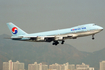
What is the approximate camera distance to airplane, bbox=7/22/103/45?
70.6 metres

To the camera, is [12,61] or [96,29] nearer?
[96,29]

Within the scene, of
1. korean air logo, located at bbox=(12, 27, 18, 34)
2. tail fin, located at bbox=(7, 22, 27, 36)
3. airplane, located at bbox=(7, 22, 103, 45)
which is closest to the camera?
airplane, located at bbox=(7, 22, 103, 45)

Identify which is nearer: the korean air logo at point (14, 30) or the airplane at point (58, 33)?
the airplane at point (58, 33)

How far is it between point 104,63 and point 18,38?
56.7 m

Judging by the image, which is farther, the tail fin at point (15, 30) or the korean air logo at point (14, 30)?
the korean air logo at point (14, 30)

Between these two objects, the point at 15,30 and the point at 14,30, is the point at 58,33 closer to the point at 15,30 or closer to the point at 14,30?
the point at 15,30

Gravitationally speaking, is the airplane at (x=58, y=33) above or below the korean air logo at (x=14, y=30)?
below

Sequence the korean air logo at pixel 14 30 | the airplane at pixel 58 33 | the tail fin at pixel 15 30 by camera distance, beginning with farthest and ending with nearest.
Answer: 1. the korean air logo at pixel 14 30
2. the tail fin at pixel 15 30
3. the airplane at pixel 58 33

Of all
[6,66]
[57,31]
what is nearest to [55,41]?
[57,31]

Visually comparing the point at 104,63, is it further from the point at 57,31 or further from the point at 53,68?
the point at 57,31

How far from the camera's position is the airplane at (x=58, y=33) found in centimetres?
7062

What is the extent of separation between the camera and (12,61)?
4449 inches

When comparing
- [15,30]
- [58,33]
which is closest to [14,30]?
[15,30]

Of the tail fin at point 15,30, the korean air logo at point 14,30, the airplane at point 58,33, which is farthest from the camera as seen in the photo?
the korean air logo at point 14,30
